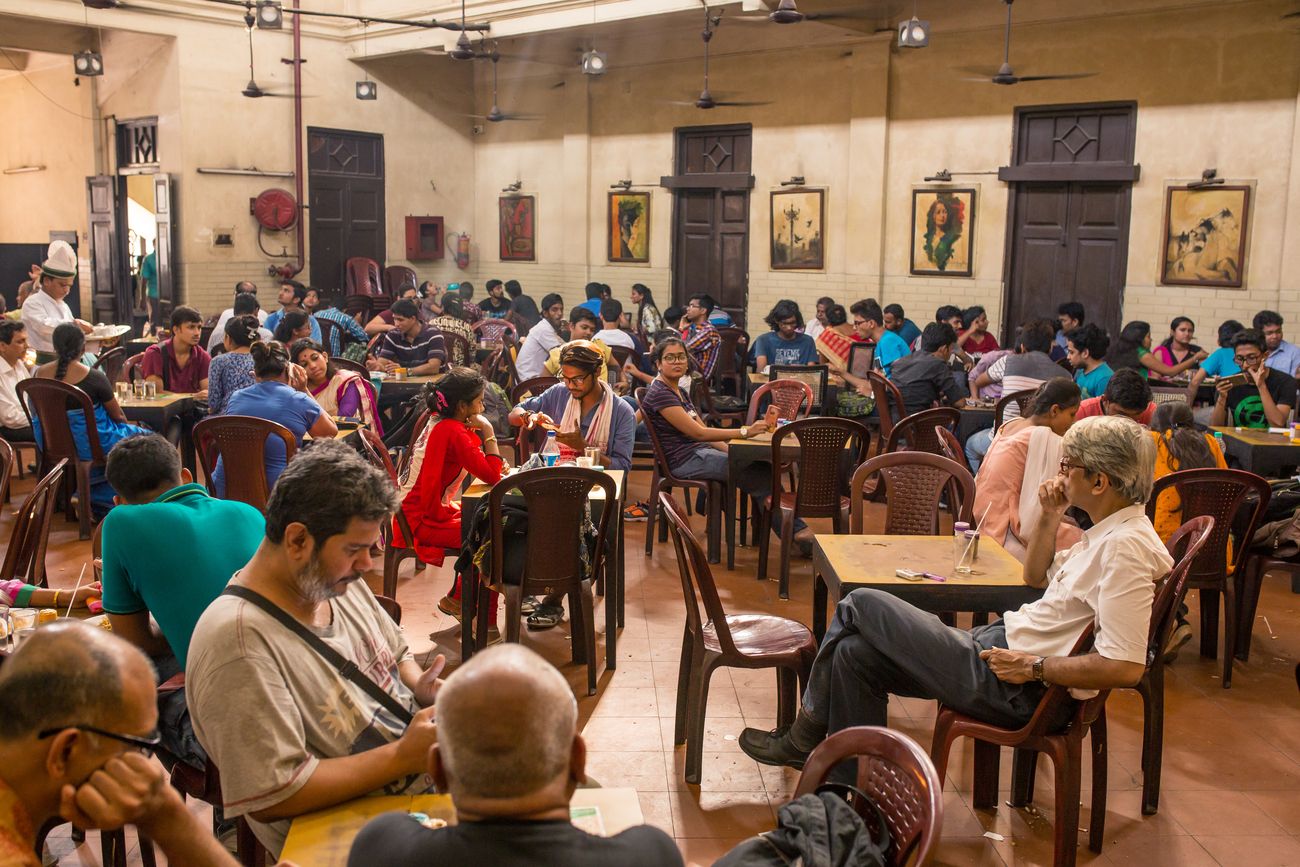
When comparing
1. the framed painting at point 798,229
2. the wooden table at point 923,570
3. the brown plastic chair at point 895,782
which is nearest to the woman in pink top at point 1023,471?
the wooden table at point 923,570

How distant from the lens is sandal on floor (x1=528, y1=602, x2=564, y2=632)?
18.1ft

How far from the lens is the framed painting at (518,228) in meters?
16.0

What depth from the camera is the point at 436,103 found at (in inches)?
634

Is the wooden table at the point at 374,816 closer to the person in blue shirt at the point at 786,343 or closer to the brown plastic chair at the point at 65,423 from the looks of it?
the brown plastic chair at the point at 65,423

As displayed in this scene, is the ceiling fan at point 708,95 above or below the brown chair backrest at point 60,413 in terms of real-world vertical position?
above

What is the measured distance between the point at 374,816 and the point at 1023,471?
3264 millimetres

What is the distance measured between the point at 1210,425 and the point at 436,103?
11.7 meters

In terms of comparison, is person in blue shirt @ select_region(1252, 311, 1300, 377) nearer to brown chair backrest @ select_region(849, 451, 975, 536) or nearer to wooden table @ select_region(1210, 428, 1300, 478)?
wooden table @ select_region(1210, 428, 1300, 478)

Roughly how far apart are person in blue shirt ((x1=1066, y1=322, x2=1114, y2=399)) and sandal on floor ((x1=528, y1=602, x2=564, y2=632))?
146 inches

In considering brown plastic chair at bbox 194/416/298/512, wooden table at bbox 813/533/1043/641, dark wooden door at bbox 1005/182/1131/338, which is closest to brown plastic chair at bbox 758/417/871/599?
wooden table at bbox 813/533/1043/641

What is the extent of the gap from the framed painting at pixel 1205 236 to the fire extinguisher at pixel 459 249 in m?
9.36

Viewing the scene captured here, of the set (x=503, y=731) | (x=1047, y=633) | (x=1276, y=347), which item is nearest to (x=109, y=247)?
(x=1276, y=347)

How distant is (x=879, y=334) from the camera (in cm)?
1051

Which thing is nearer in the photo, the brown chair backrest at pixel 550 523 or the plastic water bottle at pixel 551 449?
the brown chair backrest at pixel 550 523
